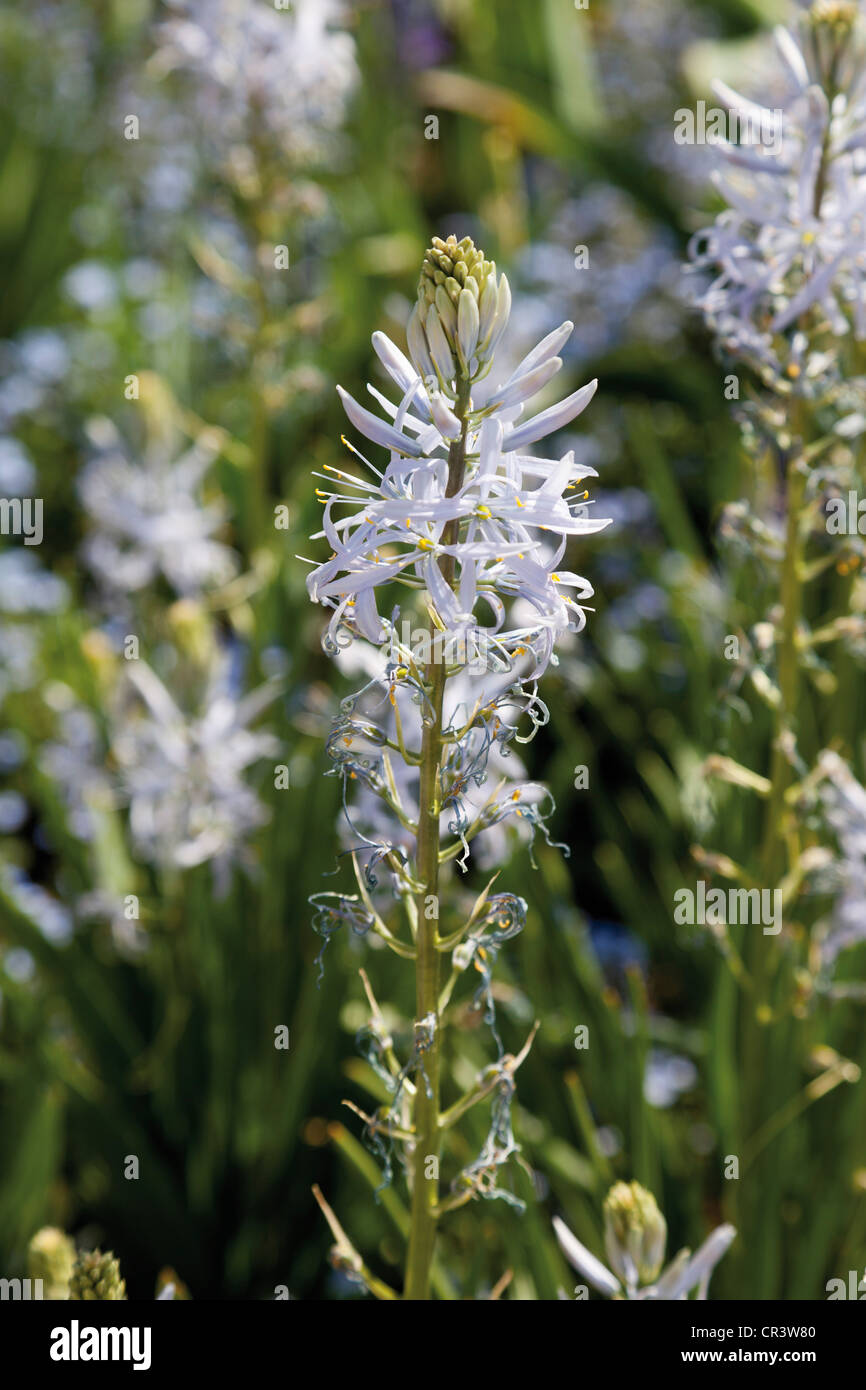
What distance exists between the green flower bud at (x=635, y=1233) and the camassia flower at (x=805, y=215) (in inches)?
41.8

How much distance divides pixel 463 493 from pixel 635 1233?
0.82m

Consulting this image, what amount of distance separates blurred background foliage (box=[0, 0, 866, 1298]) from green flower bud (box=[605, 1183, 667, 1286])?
331 mm

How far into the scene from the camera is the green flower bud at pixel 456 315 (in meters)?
1.17

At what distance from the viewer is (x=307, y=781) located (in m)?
2.79

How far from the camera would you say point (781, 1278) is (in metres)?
2.21

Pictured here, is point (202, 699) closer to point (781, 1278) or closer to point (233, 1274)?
point (233, 1274)

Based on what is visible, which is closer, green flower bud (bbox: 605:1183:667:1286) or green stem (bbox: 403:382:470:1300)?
green stem (bbox: 403:382:470:1300)

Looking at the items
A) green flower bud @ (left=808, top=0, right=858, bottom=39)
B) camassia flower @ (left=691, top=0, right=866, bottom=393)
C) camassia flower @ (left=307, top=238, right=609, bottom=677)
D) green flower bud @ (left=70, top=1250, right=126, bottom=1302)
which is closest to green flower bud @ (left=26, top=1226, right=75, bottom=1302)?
green flower bud @ (left=70, top=1250, right=126, bottom=1302)

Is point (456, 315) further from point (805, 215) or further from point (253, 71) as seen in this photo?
point (253, 71)

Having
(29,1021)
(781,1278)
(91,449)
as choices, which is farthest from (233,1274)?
(91,449)

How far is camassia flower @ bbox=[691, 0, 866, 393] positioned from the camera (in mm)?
1776

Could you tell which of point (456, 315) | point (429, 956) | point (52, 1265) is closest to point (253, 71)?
point (456, 315)

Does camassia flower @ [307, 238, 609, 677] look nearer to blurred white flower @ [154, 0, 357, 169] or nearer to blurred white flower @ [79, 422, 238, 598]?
blurred white flower @ [154, 0, 357, 169]

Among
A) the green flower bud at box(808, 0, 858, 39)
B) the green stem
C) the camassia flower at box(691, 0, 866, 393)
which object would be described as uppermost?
the green flower bud at box(808, 0, 858, 39)
